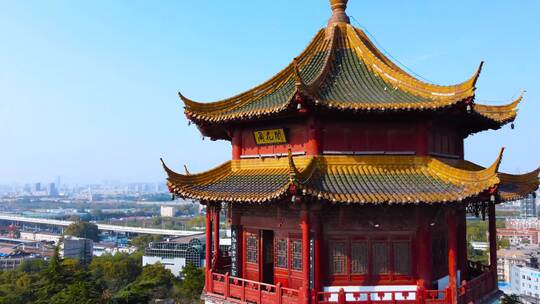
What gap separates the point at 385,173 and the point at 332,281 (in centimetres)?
371

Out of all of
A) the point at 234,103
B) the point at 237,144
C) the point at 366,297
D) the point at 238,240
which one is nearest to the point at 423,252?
the point at 366,297

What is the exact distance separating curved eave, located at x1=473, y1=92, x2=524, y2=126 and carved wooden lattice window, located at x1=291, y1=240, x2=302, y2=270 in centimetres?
857

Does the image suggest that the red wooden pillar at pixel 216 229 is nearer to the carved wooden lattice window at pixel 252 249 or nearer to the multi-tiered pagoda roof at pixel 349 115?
the multi-tiered pagoda roof at pixel 349 115

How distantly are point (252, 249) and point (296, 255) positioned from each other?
2113 millimetres

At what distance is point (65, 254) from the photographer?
12375cm

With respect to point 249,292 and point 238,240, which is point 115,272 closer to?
point 238,240

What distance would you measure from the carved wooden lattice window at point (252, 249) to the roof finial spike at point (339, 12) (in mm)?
8862

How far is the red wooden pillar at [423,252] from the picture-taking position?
14.4 meters

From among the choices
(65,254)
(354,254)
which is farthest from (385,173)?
(65,254)

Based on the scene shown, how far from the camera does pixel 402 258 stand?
1470 centimetres

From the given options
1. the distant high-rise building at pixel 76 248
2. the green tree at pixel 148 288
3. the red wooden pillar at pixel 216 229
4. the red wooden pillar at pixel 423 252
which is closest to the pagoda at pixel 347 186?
the red wooden pillar at pixel 423 252

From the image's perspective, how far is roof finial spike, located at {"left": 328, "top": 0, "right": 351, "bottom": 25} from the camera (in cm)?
1847

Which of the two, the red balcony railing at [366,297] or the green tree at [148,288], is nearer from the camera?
the red balcony railing at [366,297]

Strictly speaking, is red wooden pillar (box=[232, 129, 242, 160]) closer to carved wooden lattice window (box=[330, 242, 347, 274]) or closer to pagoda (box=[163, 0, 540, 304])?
pagoda (box=[163, 0, 540, 304])
